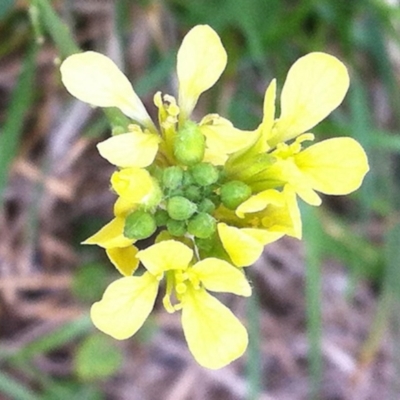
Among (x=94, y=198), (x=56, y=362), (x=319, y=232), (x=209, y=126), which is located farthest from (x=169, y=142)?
(x=56, y=362)

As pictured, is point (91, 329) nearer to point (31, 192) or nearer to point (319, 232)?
point (31, 192)

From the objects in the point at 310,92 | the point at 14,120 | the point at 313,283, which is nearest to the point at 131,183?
the point at 310,92

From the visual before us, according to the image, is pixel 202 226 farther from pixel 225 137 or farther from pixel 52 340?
pixel 52 340

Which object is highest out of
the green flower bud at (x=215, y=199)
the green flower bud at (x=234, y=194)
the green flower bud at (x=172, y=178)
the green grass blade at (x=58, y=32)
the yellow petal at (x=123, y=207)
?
the green grass blade at (x=58, y=32)

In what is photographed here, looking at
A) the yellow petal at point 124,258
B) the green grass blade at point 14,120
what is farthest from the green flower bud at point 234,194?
the green grass blade at point 14,120

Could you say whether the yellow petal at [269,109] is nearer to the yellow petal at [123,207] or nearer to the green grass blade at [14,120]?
the yellow petal at [123,207]

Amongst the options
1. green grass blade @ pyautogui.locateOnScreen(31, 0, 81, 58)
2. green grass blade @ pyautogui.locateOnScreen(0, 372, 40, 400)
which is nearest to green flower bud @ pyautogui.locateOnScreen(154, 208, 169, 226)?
green grass blade @ pyautogui.locateOnScreen(31, 0, 81, 58)
